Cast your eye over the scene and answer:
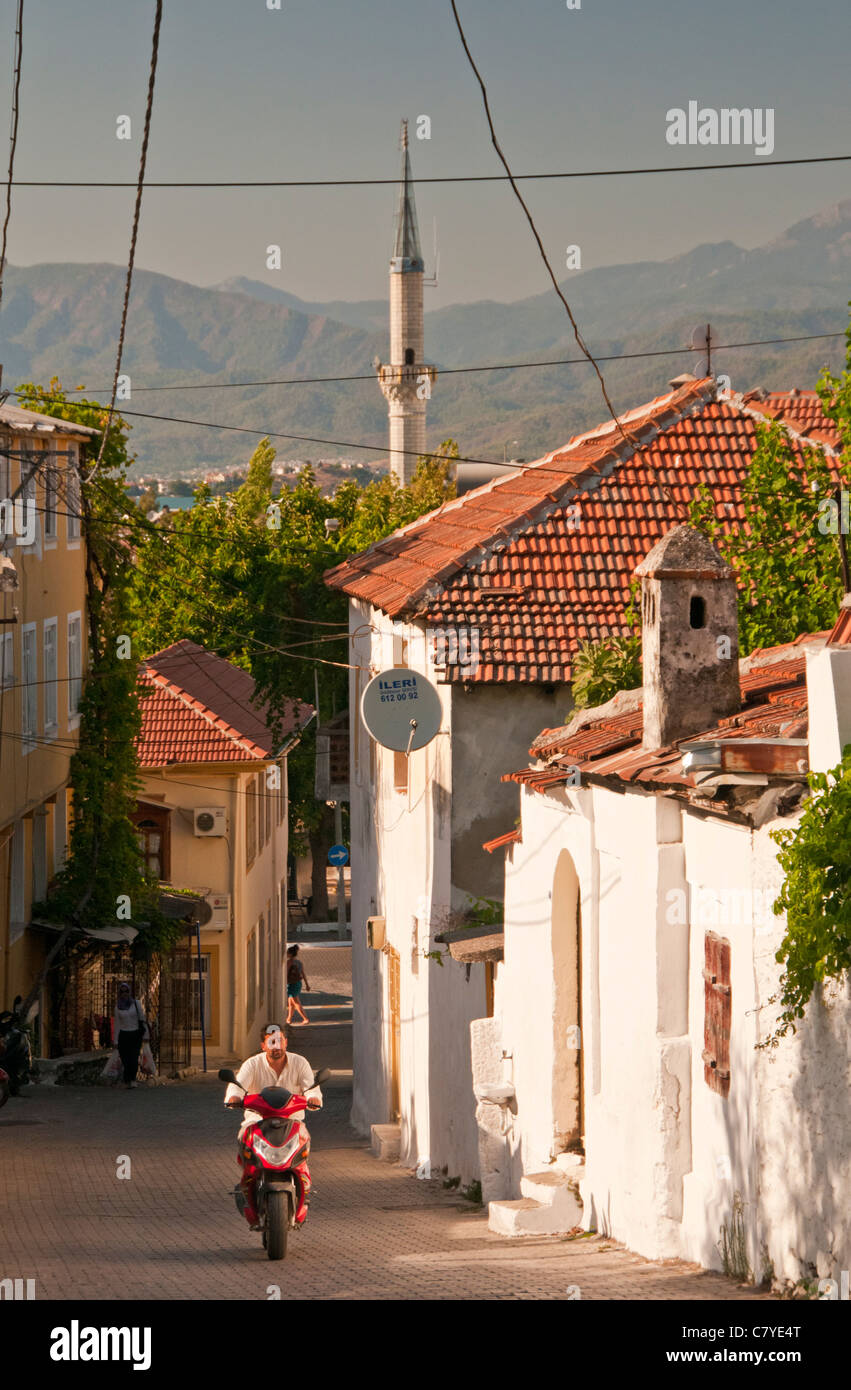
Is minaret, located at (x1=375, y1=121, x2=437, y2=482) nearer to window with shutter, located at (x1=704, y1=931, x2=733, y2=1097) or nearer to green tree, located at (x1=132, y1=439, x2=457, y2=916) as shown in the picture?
green tree, located at (x1=132, y1=439, x2=457, y2=916)

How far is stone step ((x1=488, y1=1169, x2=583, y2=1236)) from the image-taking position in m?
12.8

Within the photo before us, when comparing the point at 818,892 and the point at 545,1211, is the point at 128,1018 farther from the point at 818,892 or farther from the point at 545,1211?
the point at 818,892

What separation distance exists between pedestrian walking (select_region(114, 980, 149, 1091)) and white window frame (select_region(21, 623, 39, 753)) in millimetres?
4445

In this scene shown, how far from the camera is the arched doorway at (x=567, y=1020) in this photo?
45.1 feet

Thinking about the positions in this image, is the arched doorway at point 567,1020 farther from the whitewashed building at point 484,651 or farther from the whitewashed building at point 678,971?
the whitewashed building at point 484,651

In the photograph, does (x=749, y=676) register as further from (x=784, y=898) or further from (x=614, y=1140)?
(x=784, y=898)

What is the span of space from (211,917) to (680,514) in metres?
20.4

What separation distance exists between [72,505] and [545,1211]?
23.0m

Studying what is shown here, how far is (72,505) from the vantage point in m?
33.4

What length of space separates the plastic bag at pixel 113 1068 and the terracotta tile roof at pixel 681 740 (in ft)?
50.3

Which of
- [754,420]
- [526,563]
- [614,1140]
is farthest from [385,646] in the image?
[614,1140]

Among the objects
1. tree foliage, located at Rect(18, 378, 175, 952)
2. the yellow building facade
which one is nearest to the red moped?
the yellow building facade

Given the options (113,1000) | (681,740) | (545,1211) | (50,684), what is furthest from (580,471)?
(113,1000)

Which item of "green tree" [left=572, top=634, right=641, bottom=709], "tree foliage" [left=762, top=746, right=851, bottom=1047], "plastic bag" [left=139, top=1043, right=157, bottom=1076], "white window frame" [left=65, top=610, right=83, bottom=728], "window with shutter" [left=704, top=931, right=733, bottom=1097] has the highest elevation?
"white window frame" [left=65, top=610, right=83, bottom=728]
